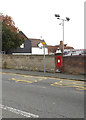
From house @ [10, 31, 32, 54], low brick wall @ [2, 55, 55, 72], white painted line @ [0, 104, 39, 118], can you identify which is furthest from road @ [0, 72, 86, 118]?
house @ [10, 31, 32, 54]

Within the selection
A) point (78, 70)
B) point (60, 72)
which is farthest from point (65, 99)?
point (60, 72)

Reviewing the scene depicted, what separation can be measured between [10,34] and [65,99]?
2903 centimetres

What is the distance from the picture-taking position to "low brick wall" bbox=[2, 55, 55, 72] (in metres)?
16.3

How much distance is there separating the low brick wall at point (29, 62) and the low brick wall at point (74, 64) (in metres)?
1.55

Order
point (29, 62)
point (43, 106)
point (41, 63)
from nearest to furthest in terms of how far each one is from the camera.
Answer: point (43, 106) → point (41, 63) → point (29, 62)

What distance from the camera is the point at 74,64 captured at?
14539 millimetres

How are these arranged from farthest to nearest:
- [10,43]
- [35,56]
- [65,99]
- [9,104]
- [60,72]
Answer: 1. [10,43]
2. [35,56]
3. [60,72]
4. [65,99]
5. [9,104]

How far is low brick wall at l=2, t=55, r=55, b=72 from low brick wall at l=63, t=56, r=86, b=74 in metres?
1.55

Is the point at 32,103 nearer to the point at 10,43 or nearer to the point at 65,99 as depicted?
the point at 65,99

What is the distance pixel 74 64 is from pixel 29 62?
5.85 m

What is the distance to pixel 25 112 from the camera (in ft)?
16.5

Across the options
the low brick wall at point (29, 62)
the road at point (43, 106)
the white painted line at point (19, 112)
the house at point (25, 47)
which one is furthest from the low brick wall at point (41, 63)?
Result: the house at point (25, 47)

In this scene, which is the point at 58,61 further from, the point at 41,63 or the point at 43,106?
the point at 43,106

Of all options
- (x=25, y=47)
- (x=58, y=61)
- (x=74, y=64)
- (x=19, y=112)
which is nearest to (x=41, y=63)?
(x=58, y=61)
